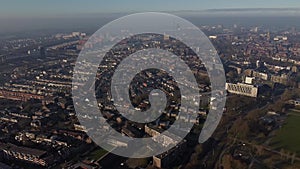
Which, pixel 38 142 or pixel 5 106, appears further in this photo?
pixel 5 106

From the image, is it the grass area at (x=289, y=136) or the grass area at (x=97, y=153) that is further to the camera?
the grass area at (x=289, y=136)

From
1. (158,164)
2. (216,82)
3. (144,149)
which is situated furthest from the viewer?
(216,82)

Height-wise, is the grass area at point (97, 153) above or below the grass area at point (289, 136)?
above

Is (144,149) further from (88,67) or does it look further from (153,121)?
(88,67)

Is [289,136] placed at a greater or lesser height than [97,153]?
lesser

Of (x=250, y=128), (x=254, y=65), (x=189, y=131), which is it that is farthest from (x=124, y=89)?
(x=254, y=65)

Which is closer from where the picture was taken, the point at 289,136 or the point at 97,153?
the point at 97,153
